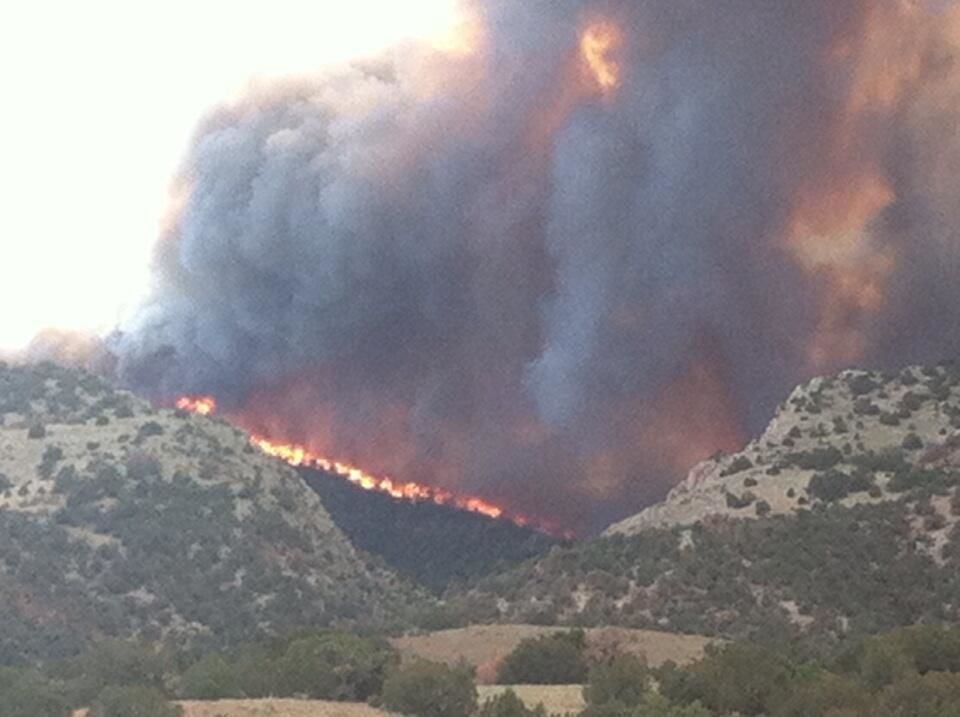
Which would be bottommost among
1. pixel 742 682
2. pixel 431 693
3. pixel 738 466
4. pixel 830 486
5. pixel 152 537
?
pixel 431 693

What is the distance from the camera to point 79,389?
313ft

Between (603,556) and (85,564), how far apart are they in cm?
2251

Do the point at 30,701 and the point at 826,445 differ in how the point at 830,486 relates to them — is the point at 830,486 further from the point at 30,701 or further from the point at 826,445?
the point at 30,701

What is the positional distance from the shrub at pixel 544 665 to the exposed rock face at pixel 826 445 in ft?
87.5

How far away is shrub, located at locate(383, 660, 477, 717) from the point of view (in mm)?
31297

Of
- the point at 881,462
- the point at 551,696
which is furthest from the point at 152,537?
the point at 551,696

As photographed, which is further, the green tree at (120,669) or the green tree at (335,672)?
the green tree at (120,669)

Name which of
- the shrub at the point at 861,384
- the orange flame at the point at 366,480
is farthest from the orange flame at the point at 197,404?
the shrub at the point at 861,384

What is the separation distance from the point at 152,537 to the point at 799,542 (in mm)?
29266

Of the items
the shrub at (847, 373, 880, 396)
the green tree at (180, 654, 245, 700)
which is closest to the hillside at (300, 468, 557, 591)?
the shrub at (847, 373, 880, 396)

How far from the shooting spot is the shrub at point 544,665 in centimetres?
4191

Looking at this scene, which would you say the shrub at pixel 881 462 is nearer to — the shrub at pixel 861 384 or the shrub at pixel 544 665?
the shrub at pixel 861 384

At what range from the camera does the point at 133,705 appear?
29078 mm

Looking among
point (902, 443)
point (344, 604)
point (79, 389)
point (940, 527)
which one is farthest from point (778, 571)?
point (79, 389)
